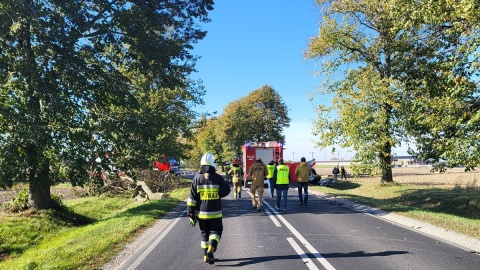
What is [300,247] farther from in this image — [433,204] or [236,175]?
[433,204]

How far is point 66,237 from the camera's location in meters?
12.1

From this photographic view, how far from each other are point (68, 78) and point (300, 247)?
35.8 ft

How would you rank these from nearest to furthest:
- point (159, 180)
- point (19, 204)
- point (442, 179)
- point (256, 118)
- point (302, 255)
A: point (302, 255) → point (19, 204) → point (159, 180) → point (442, 179) → point (256, 118)

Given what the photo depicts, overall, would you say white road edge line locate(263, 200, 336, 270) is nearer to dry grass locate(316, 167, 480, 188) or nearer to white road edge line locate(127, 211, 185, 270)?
white road edge line locate(127, 211, 185, 270)

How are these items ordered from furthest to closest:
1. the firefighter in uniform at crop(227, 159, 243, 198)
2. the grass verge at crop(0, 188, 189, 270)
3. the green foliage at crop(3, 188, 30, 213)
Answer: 1. the firefighter in uniform at crop(227, 159, 243, 198)
2. the green foliage at crop(3, 188, 30, 213)
3. the grass verge at crop(0, 188, 189, 270)

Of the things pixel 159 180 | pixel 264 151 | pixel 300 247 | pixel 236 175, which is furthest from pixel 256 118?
pixel 300 247

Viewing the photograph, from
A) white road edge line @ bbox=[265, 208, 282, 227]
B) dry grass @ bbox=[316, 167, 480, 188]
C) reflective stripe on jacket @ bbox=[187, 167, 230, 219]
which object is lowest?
white road edge line @ bbox=[265, 208, 282, 227]

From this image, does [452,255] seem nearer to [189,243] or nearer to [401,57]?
[189,243]

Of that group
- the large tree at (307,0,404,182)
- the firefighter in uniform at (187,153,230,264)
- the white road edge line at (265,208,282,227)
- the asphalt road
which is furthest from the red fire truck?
the firefighter in uniform at (187,153,230,264)

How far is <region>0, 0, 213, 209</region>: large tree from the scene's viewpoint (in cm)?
1242

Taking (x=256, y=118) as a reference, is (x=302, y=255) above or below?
below

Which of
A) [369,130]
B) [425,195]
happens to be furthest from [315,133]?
Result: [425,195]

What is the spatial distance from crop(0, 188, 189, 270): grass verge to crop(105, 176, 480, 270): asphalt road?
533mm

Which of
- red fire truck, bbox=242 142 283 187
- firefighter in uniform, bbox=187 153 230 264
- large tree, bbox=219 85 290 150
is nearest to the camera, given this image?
firefighter in uniform, bbox=187 153 230 264
